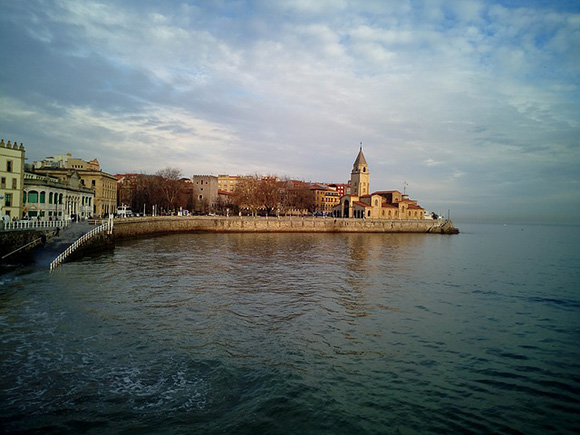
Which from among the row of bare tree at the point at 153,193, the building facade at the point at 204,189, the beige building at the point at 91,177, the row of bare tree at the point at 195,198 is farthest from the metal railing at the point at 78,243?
the building facade at the point at 204,189

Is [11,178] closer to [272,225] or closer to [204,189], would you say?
[272,225]

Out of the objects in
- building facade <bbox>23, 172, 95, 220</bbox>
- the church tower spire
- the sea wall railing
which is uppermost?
the church tower spire

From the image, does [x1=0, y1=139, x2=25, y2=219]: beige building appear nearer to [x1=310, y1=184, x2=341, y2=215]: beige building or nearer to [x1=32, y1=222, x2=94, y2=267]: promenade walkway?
[x1=32, y1=222, x2=94, y2=267]: promenade walkway

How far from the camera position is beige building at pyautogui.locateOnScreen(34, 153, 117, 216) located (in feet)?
200

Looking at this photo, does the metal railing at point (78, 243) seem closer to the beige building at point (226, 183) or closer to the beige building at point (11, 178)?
the beige building at point (11, 178)

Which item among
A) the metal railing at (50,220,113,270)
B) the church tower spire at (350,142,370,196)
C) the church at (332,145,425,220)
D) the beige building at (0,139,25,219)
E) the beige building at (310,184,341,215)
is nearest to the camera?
the metal railing at (50,220,113,270)

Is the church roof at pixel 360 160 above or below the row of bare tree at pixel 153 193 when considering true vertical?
above

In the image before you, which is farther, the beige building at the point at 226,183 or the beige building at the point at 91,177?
the beige building at the point at 226,183

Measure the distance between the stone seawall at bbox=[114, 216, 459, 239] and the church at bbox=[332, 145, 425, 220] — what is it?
8702 millimetres

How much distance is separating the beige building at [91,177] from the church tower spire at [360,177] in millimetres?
63818

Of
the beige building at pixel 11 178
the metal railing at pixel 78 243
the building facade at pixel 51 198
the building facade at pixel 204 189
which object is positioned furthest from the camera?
the building facade at pixel 204 189

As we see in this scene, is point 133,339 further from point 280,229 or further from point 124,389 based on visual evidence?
point 280,229

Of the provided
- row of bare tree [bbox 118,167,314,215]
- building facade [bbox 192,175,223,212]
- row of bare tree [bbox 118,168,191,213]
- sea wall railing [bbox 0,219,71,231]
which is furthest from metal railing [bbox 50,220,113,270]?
building facade [bbox 192,175,223,212]

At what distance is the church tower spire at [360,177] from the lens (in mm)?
108312
